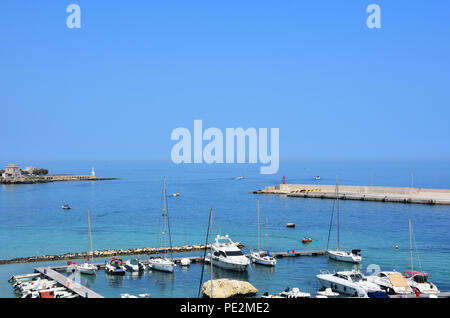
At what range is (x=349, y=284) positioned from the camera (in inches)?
949

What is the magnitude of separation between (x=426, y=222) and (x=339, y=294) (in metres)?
34.4

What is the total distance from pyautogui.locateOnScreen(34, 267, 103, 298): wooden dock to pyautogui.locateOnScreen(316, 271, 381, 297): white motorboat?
40.1 feet

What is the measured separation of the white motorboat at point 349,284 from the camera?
23.5 meters

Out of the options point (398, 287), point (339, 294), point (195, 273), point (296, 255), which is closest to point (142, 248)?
point (195, 273)

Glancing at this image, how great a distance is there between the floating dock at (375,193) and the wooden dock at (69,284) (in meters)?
60.5

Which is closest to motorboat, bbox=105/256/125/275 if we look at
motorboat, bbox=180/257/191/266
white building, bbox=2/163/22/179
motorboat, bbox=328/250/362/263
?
motorboat, bbox=180/257/191/266

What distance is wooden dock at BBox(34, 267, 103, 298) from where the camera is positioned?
22523 mm

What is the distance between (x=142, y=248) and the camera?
39.0m

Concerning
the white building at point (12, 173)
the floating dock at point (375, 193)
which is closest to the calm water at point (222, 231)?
the floating dock at point (375, 193)

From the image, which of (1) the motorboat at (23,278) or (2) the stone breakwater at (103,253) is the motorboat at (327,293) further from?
(1) the motorboat at (23,278)

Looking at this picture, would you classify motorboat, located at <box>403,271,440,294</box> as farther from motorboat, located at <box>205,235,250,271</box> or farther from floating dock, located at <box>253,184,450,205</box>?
floating dock, located at <box>253,184,450,205</box>

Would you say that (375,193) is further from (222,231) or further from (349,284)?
(349,284)

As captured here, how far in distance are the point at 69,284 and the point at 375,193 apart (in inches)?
2762
